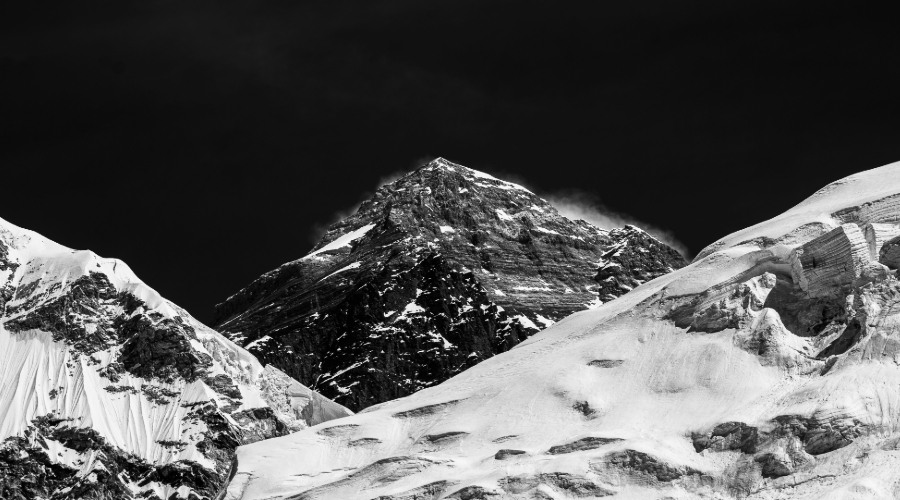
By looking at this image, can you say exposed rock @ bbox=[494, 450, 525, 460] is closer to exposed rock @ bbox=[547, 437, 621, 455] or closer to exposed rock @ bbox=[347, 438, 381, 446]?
exposed rock @ bbox=[547, 437, 621, 455]

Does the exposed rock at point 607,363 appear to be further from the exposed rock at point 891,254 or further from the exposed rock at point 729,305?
Answer: the exposed rock at point 891,254

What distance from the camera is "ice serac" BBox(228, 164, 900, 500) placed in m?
117

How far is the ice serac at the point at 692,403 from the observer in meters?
117

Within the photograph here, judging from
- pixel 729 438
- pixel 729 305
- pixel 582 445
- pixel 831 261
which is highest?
pixel 831 261

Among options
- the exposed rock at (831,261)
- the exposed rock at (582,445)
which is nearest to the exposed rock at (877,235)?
the exposed rock at (831,261)

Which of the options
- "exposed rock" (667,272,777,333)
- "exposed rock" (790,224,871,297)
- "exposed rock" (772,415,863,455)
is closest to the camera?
"exposed rock" (772,415,863,455)

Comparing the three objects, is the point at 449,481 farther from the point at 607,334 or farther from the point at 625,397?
the point at 607,334

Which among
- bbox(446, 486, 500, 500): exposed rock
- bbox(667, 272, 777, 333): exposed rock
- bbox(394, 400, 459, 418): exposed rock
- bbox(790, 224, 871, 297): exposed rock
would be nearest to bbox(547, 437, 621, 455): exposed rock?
bbox(446, 486, 500, 500): exposed rock

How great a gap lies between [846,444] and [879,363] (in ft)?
26.1

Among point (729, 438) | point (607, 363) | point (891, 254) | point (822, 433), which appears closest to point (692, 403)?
point (729, 438)

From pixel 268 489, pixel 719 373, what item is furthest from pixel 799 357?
pixel 268 489

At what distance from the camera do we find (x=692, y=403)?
422 ft

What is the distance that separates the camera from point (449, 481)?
404 ft

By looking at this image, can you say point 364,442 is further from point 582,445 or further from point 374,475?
point 582,445
